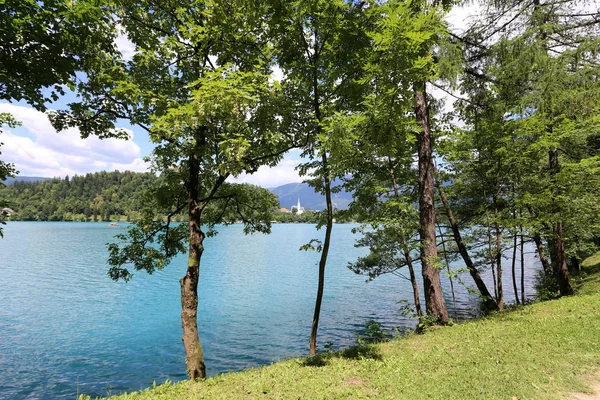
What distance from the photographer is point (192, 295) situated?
8.38 meters

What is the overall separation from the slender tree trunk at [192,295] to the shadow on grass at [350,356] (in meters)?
2.67

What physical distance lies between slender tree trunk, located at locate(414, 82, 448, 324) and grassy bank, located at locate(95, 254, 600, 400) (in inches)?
46.0

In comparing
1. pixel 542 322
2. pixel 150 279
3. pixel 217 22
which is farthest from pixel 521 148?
pixel 150 279

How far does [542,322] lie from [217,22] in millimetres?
12477

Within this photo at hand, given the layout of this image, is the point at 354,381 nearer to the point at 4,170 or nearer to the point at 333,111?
the point at 333,111

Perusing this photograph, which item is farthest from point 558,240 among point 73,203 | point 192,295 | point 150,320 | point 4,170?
point 73,203

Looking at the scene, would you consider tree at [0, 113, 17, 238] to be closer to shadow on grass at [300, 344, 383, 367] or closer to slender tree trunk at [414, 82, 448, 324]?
shadow on grass at [300, 344, 383, 367]

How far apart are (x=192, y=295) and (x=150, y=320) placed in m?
14.5

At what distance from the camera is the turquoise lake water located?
43.9 feet

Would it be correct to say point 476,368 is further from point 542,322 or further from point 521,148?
point 521,148

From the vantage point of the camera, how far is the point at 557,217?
1158cm

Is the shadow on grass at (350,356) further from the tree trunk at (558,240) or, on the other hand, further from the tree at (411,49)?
the tree trunk at (558,240)

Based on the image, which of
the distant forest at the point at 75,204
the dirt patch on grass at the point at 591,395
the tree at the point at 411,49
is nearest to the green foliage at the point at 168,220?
the tree at the point at 411,49

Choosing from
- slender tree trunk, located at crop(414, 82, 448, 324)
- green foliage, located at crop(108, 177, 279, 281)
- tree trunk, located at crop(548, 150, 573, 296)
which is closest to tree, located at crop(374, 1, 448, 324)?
slender tree trunk, located at crop(414, 82, 448, 324)
